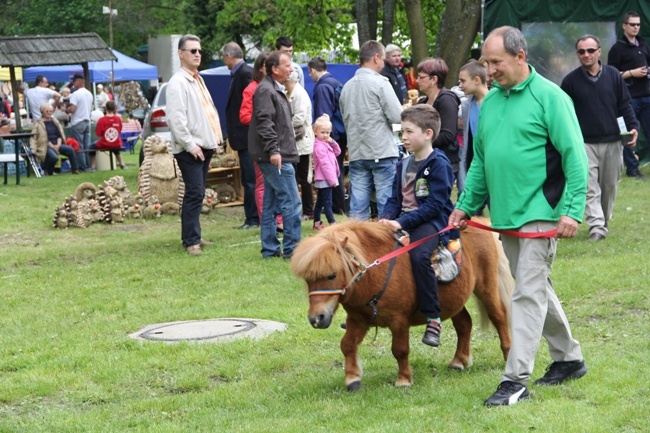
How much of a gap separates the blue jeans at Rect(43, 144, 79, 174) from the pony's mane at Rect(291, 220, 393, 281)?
1866 centimetres

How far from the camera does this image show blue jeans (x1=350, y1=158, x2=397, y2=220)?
11.1 metres

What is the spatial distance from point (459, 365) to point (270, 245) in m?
4.99

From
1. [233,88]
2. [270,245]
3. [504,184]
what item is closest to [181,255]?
[270,245]

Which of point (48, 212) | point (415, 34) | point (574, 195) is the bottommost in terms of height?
point (48, 212)

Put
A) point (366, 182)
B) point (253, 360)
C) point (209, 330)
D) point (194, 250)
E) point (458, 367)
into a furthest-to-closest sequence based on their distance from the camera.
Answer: point (194, 250) → point (366, 182) → point (209, 330) → point (253, 360) → point (458, 367)

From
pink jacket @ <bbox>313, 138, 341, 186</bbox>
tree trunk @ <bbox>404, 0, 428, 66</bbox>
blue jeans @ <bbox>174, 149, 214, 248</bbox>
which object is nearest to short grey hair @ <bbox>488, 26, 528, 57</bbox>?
blue jeans @ <bbox>174, 149, 214, 248</bbox>

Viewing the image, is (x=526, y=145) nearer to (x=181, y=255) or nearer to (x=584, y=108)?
(x=584, y=108)

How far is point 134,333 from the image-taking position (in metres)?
8.45

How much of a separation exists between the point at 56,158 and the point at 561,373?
63.6 feet

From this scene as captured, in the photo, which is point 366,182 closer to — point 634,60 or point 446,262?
point 446,262

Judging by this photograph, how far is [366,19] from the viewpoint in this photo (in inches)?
907

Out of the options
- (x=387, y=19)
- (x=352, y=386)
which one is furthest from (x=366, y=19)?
(x=352, y=386)

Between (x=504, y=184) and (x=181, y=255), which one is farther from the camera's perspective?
(x=181, y=255)

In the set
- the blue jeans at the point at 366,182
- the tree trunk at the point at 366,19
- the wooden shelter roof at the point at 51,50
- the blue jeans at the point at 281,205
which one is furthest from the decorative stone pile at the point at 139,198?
the wooden shelter roof at the point at 51,50
